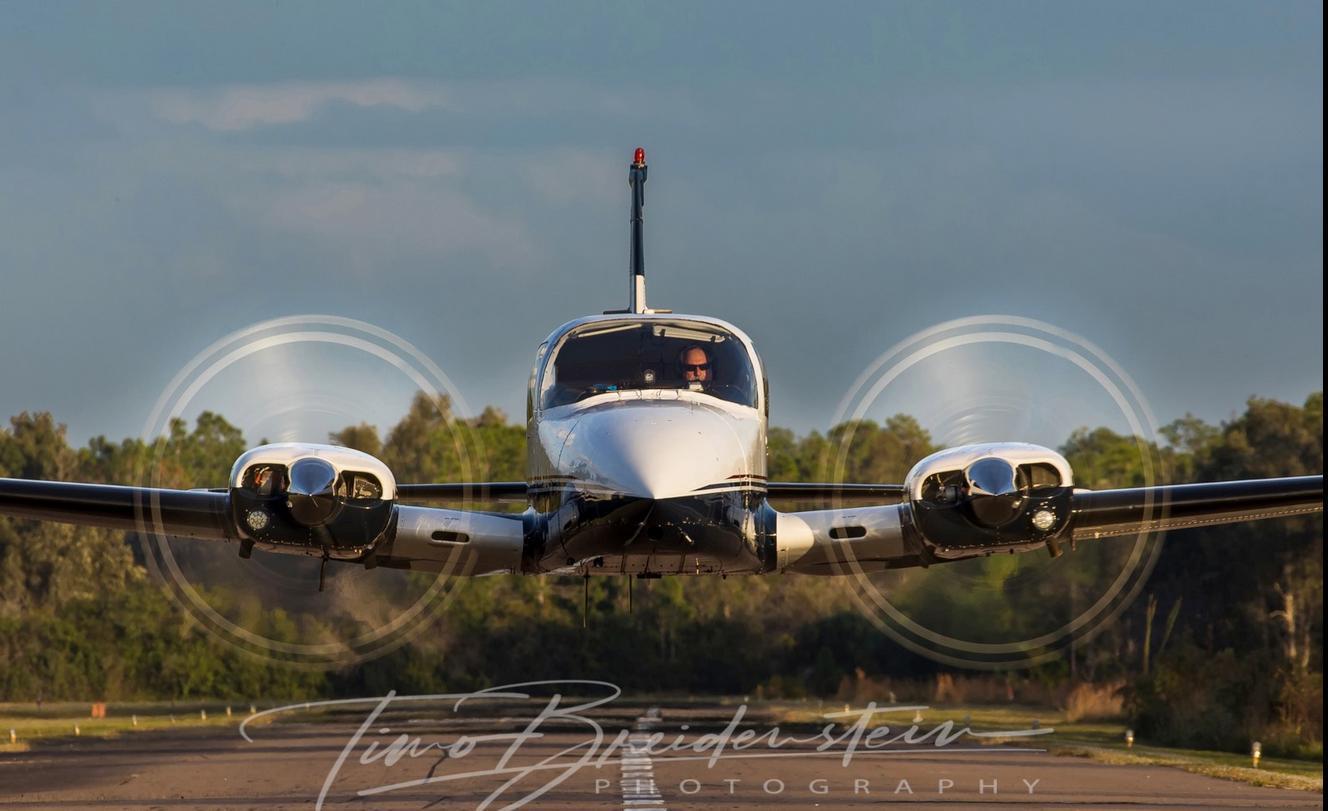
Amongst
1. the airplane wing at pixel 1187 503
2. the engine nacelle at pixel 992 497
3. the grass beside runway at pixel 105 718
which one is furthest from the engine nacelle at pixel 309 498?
the grass beside runway at pixel 105 718

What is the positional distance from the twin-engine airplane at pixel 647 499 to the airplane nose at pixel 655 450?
2 centimetres

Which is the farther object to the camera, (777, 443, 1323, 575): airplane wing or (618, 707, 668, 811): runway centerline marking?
(618, 707, 668, 811): runway centerline marking

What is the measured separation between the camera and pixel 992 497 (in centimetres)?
1655

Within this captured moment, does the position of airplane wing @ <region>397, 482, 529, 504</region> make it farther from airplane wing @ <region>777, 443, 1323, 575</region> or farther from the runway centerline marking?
the runway centerline marking

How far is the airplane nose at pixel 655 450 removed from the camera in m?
14.9

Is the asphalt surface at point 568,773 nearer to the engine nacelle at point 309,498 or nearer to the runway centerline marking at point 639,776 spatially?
the runway centerline marking at point 639,776

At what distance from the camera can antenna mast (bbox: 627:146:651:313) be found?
76.1 feet

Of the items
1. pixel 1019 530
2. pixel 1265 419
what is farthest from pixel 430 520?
pixel 1265 419

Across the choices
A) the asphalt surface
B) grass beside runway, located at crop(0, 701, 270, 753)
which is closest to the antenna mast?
the asphalt surface

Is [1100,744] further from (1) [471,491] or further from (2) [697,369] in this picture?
(2) [697,369]

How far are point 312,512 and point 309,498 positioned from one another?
0.52 feet

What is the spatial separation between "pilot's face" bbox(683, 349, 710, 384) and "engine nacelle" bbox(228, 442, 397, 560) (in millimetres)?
3188

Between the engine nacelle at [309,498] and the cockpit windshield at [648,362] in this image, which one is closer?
the engine nacelle at [309,498]

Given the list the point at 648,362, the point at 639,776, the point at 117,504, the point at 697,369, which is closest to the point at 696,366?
the point at 697,369
